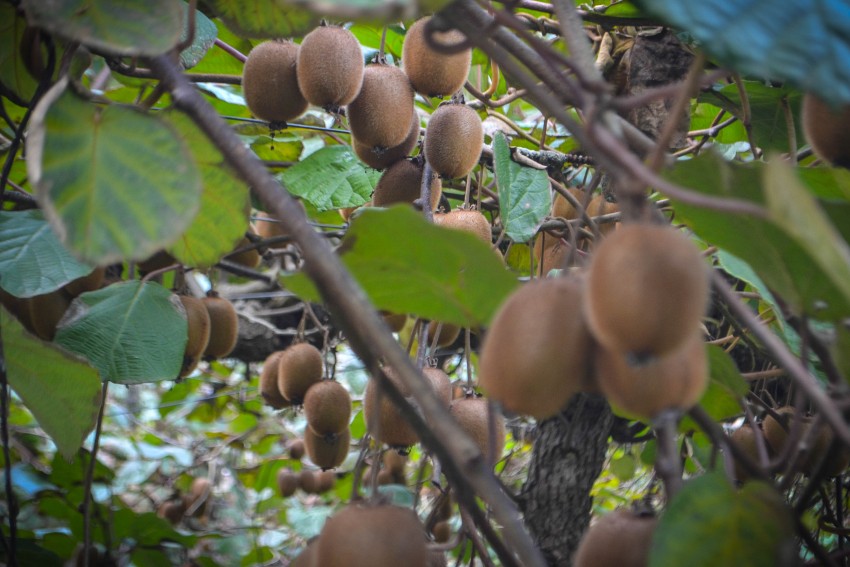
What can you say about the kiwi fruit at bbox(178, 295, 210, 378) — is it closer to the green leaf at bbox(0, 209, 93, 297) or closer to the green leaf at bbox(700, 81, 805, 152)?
the green leaf at bbox(0, 209, 93, 297)

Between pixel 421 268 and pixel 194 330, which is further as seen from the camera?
pixel 194 330

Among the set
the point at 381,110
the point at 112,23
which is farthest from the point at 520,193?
the point at 112,23

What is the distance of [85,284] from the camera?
1.18 m

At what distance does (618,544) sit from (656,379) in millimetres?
142

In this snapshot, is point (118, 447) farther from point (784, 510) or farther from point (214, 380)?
point (784, 510)

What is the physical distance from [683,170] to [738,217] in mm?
56

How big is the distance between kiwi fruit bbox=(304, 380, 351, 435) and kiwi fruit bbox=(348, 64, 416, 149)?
1.56 ft

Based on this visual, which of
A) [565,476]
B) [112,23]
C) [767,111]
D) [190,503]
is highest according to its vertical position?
[112,23]

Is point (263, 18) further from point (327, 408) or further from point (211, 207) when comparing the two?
point (327, 408)

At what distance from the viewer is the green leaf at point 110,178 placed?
51 centimetres

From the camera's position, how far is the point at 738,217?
56 cm

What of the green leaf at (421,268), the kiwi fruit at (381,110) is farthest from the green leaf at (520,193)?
the green leaf at (421,268)

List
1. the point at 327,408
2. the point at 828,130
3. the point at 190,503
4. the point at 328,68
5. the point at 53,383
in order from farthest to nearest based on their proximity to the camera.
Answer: the point at 190,503 → the point at 327,408 → the point at 328,68 → the point at 53,383 → the point at 828,130

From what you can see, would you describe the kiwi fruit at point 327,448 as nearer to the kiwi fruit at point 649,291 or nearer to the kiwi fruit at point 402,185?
the kiwi fruit at point 402,185
